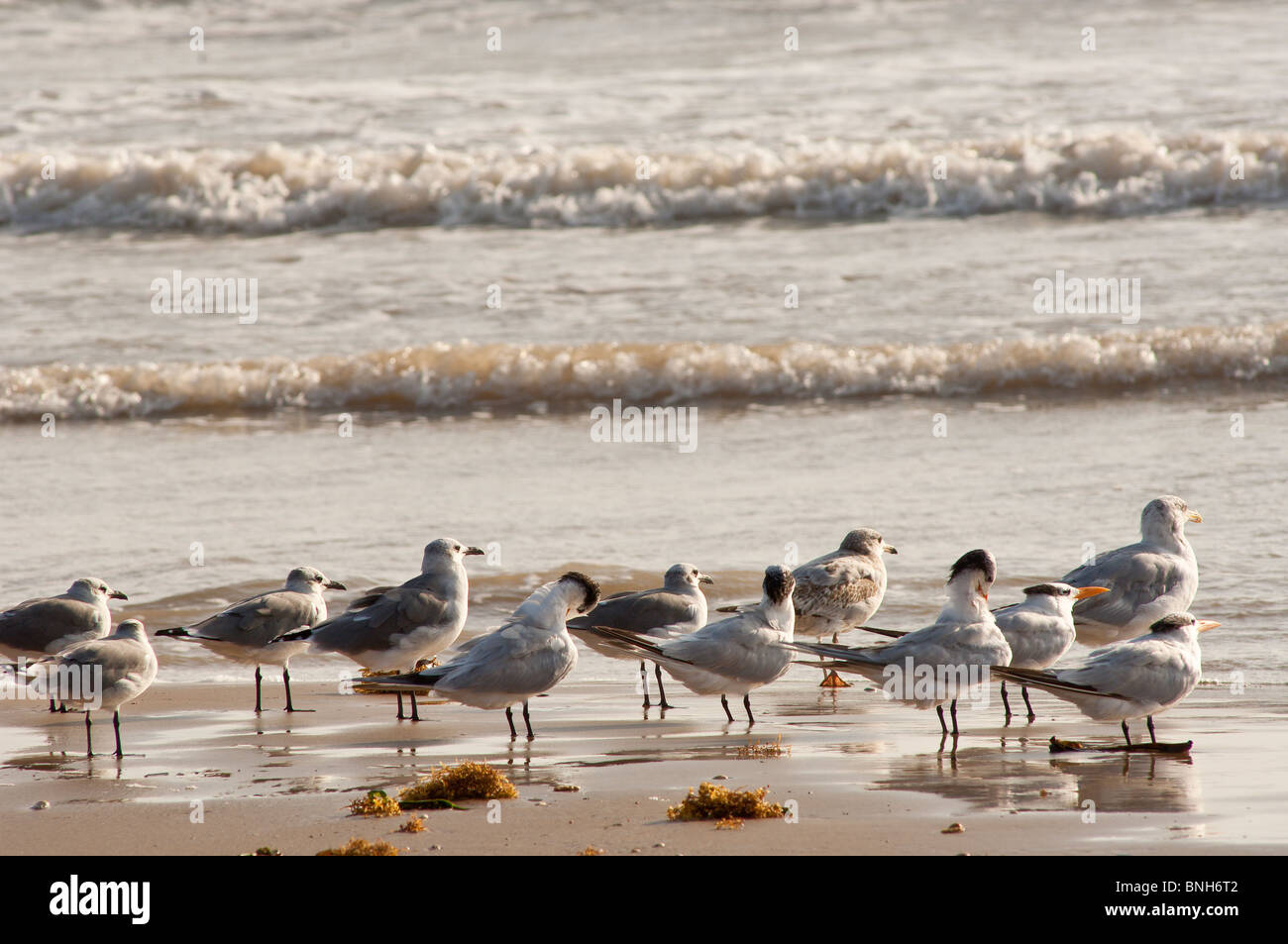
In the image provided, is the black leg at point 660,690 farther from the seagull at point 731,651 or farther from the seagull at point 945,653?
the seagull at point 945,653

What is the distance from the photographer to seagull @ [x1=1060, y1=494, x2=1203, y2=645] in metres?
7.80

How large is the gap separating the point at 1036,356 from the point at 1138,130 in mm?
7447

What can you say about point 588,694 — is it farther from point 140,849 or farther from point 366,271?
point 366,271

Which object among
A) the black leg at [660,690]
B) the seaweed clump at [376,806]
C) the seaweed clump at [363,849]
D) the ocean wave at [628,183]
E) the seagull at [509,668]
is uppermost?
the ocean wave at [628,183]

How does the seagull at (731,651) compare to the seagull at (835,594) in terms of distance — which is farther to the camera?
the seagull at (835,594)

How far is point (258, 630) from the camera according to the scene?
766 centimetres

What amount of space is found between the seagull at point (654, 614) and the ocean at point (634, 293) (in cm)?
70

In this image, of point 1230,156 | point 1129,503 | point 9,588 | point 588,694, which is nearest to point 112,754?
point 588,694

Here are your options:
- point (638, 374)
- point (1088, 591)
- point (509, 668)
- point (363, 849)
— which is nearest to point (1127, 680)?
point (1088, 591)

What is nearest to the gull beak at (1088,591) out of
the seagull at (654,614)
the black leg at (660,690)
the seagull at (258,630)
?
the seagull at (654,614)

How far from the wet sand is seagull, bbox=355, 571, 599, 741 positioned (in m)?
0.22

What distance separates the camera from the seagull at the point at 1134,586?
307 inches

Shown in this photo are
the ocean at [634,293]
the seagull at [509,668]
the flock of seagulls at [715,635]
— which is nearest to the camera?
the flock of seagulls at [715,635]

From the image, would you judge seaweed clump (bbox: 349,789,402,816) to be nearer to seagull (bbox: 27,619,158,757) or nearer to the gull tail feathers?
seagull (bbox: 27,619,158,757)
